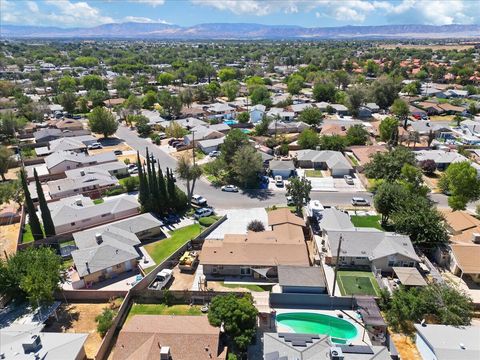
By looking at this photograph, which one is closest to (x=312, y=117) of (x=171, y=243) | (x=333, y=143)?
(x=333, y=143)

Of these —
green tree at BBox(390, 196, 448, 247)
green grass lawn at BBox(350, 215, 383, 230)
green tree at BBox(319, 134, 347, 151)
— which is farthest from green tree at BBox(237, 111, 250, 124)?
green tree at BBox(390, 196, 448, 247)

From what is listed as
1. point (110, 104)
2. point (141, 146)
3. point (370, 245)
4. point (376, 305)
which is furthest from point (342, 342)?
point (110, 104)

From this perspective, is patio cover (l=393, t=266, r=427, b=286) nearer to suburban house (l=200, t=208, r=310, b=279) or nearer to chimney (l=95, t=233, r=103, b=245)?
suburban house (l=200, t=208, r=310, b=279)

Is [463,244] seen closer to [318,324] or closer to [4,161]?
[318,324]

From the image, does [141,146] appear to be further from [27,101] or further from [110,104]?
[27,101]

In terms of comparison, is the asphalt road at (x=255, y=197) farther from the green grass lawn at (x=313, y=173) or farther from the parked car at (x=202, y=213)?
the green grass lawn at (x=313, y=173)
